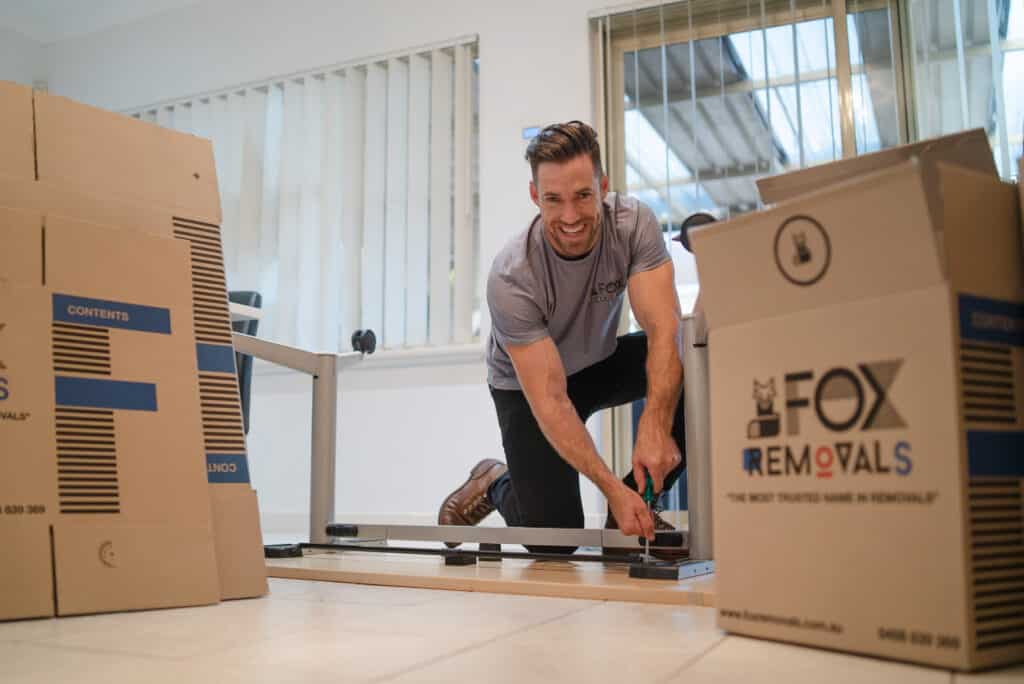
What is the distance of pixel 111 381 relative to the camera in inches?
52.2

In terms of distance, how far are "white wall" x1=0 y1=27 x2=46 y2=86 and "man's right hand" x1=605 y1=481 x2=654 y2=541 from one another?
4.60 m

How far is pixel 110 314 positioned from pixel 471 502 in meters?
1.46

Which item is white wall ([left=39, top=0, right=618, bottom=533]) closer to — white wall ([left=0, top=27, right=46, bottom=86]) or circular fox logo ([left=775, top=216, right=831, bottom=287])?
white wall ([left=0, top=27, right=46, bottom=86])

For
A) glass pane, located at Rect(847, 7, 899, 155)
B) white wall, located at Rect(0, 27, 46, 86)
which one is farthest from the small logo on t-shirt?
white wall, located at Rect(0, 27, 46, 86)

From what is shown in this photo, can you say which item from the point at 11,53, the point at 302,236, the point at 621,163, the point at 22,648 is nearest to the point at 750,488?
the point at 22,648

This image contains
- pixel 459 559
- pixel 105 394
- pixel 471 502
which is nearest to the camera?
pixel 105 394

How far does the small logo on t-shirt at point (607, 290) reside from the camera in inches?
81.7

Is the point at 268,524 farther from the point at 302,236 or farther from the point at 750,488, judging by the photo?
the point at 750,488

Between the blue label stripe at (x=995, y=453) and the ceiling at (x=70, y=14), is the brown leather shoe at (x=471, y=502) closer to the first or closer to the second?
the blue label stripe at (x=995, y=453)

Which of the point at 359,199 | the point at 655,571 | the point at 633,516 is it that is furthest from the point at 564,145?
the point at 359,199

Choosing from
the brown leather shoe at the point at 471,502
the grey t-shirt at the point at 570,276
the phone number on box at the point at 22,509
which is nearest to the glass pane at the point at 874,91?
the grey t-shirt at the point at 570,276

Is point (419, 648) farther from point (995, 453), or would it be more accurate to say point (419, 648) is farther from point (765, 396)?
point (995, 453)

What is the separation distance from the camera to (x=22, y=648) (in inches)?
40.1

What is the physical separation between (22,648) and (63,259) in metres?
0.59
